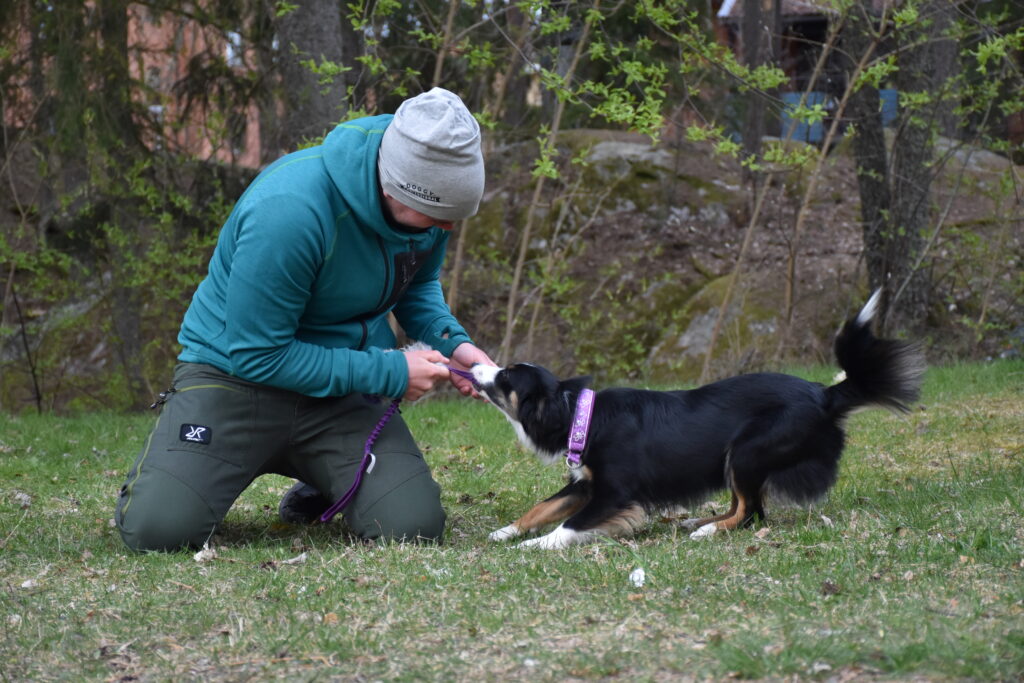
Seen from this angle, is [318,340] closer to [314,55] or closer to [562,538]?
[562,538]

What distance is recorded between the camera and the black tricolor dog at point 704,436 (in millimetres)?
4531

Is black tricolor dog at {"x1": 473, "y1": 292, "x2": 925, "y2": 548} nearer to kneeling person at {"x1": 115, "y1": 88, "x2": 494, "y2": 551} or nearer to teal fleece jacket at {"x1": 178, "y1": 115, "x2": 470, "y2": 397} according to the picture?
kneeling person at {"x1": 115, "y1": 88, "x2": 494, "y2": 551}

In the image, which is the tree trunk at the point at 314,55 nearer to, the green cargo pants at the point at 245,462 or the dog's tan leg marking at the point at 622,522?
the green cargo pants at the point at 245,462

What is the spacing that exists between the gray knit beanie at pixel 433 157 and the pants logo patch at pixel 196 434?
1.26 meters

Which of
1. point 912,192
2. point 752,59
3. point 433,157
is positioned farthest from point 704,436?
point 752,59

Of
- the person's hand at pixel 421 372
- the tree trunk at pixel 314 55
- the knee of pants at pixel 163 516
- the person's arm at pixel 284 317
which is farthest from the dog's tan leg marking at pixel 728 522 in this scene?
the tree trunk at pixel 314 55

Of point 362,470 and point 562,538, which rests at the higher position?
point 362,470

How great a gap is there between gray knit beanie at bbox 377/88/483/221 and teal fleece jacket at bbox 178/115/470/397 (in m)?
0.16

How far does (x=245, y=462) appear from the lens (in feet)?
14.7

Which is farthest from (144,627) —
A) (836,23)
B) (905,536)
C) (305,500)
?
(836,23)

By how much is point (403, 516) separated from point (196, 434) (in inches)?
36.3

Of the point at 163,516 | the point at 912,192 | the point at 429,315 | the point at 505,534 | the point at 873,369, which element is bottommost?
the point at 505,534

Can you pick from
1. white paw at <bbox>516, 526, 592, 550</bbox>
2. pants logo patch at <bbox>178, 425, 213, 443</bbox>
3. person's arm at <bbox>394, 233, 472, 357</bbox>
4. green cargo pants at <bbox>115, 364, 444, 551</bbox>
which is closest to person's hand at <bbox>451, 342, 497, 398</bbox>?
person's arm at <bbox>394, 233, 472, 357</bbox>

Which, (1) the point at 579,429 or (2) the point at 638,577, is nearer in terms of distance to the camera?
(2) the point at 638,577
